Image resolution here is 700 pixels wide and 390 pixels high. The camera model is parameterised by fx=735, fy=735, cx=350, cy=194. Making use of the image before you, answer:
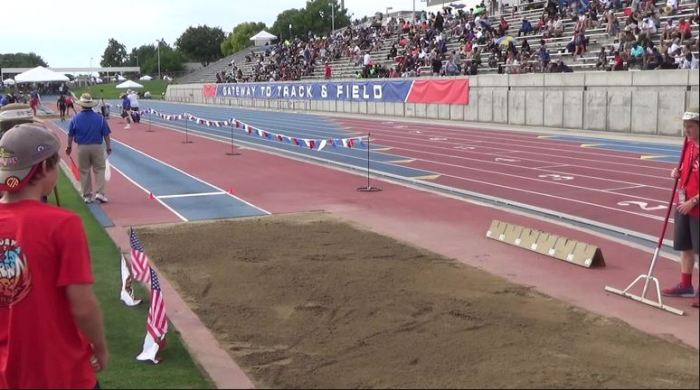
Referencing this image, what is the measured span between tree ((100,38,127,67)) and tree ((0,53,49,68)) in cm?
1563

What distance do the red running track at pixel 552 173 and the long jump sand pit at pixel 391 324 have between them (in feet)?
14.0

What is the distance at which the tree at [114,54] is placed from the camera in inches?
6614

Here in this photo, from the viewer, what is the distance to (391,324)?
6.29 m

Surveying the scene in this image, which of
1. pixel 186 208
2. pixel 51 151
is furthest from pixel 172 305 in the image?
pixel 186 208

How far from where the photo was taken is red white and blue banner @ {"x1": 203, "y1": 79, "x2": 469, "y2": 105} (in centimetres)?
3456

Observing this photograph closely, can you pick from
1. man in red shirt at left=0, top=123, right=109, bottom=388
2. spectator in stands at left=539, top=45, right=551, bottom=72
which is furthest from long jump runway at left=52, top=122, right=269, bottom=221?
spectator in stands at left=539, top=45, right=551, bottom=72

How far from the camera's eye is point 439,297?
714cm

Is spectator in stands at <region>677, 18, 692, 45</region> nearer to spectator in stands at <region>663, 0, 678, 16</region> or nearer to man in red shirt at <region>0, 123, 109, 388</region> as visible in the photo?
spectator in stands at <region>663, 0, 678, 16</region>

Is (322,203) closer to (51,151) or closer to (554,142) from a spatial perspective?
(51,151)

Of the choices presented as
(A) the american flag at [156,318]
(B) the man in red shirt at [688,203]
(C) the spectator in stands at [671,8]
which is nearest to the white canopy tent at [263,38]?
(C) the spectator in stands at [671,8]

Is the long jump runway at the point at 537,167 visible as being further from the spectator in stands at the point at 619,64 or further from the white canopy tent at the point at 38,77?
the white canopy tent at the point at 38,77

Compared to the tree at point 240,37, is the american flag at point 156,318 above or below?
below

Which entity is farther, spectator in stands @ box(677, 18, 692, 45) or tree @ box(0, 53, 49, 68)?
tree @ box(0, 53, 49, 68)

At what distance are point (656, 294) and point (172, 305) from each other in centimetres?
468
